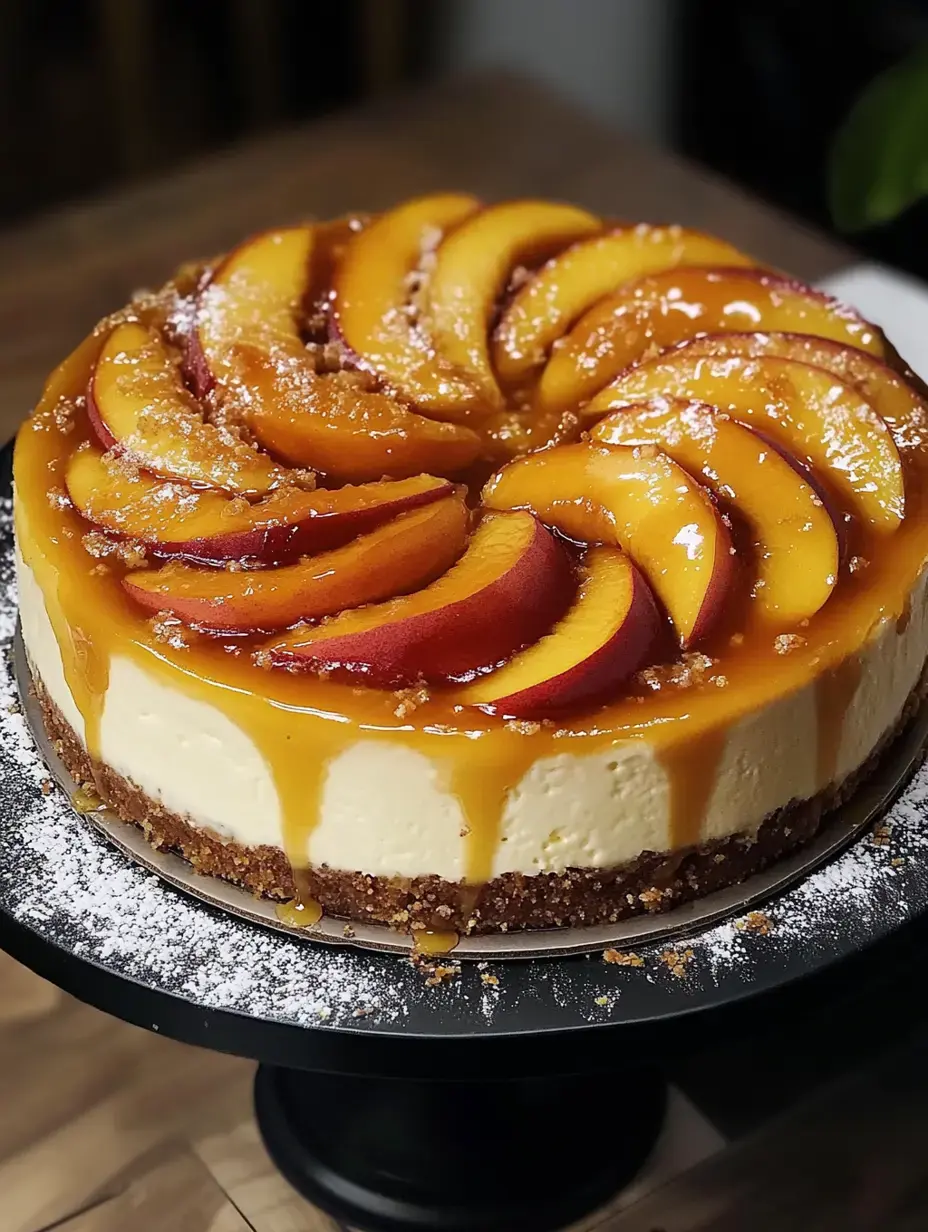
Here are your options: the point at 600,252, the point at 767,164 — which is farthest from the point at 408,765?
the point at 767,164

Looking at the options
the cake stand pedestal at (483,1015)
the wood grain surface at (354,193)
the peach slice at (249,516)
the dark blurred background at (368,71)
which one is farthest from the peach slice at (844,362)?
the dark blurred background at (368,71)

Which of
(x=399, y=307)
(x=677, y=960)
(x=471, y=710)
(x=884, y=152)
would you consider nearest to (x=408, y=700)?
(x=471, y=710)

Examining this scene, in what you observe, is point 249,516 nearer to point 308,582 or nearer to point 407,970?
point 308,582

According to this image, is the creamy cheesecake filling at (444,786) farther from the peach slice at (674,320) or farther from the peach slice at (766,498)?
the peach slice at (674,320)

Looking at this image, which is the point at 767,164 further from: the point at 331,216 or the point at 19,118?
the point at 19,118

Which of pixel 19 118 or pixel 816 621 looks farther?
pixel 19 118
